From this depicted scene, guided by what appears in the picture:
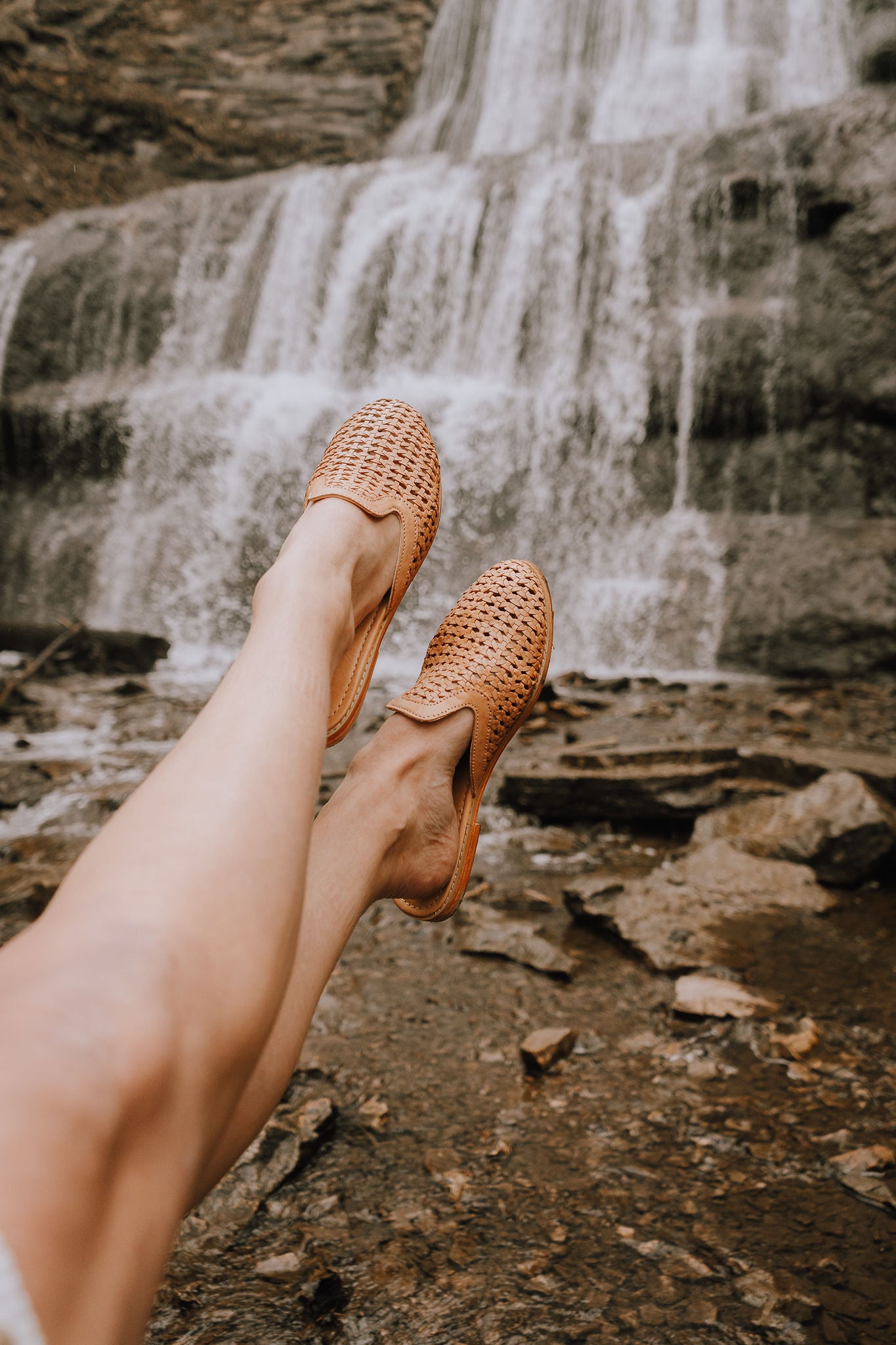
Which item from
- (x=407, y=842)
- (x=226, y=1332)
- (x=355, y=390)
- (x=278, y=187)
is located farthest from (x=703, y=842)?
(x=278, y=187)

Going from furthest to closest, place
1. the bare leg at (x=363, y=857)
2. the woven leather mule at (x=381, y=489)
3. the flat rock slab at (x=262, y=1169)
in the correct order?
1. the woven leather mule at (x=381, y=489)
2. the flat rock slab at (x=262, y=1169)
3. the bare leg at (x=363, y=857)

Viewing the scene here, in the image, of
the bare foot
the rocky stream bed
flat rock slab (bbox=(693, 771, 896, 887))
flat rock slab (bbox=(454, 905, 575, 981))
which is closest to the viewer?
the rocky stream bed

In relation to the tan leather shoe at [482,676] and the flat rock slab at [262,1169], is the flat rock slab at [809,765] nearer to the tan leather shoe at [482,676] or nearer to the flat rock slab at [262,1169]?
the tan leather shoe at [482,676]

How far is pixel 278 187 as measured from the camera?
879 cm

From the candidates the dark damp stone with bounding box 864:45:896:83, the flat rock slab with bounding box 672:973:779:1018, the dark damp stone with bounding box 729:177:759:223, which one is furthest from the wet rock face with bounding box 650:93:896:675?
the flat rock slab with bounding box 672:973:779:1018

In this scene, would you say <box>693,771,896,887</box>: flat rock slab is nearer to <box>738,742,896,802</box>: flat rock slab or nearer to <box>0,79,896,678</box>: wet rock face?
<box>738,742,896,802</box>: flat rock slab

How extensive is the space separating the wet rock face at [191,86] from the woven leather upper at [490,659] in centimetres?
1081

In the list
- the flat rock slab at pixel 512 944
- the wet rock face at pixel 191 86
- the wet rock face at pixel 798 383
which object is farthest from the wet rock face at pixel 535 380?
the flat rock slab at pixel 512 944

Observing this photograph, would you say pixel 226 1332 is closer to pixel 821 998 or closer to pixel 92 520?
pixel 821 998

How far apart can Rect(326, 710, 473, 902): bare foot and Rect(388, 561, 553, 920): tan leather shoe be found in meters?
0.02

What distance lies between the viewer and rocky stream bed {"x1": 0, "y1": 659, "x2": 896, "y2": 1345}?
2.97 feet

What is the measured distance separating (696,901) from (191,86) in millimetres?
12594

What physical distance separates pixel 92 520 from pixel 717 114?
299 inches

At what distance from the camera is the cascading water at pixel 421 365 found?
647 cm
